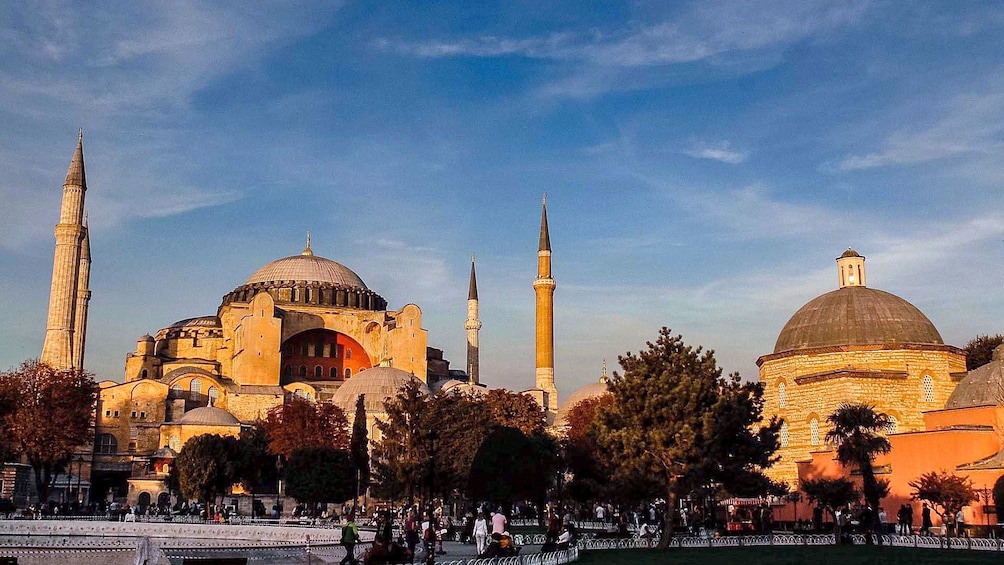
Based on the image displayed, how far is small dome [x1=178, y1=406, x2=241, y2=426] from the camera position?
4325 centimetres

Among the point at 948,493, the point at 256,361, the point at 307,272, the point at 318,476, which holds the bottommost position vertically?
the point at 948,493

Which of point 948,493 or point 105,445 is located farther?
point 105,445

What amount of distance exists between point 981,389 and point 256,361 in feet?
113

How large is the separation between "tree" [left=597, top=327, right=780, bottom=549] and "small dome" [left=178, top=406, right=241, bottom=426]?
28.0 metres

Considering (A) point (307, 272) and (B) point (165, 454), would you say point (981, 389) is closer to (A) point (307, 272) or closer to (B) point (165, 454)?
(B) point (165, 454)

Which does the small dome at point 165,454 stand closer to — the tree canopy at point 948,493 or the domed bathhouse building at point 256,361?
the domed bathhouse building at point 256,361

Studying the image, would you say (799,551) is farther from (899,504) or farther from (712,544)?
(899,504)

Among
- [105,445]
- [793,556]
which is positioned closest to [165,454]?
[105,445]

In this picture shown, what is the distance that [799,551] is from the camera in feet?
57.4

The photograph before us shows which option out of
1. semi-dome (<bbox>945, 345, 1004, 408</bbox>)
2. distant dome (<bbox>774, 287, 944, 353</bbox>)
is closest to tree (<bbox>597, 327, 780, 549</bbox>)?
semi-dome (<bbox>945, 345, 1004, 408</bbox>)

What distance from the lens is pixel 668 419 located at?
1844 centimetres

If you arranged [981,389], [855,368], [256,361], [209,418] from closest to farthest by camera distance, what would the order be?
[981,389]
[855,368]
[209,418]
[256,361]

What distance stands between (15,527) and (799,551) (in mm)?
18669

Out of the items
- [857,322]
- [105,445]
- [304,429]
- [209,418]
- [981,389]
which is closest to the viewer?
[981,389]
